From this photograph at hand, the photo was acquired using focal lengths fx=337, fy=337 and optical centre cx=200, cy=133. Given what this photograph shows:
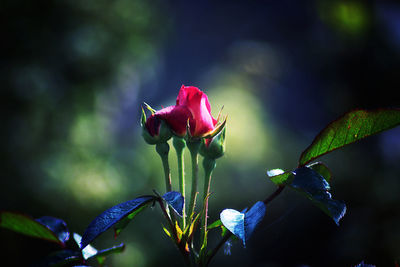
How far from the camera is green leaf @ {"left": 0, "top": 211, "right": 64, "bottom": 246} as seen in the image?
252mm

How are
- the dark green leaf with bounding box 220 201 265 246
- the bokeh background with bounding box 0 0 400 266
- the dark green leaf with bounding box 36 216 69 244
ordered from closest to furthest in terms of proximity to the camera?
the dark green leaf with bounding box 220 201 265 246 < the dark green leaf with bounding box 36 216 69 244 < the bokeh background with bounding box 0 0 400 266

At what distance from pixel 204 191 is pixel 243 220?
0.06 m

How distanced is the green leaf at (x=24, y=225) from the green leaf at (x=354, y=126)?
0.75 feet

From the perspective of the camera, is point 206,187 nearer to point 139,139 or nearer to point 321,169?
point 321,169

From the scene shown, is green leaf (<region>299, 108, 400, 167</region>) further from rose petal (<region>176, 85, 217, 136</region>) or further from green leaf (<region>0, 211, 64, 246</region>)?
green leaf (<region>0, 211, 64, 246</region>)

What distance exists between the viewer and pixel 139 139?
2.37 metres

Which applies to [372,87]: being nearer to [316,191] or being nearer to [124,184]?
[124,184]

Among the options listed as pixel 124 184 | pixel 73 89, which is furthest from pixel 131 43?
pixel 124 184

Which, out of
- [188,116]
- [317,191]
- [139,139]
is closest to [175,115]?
[188,116]

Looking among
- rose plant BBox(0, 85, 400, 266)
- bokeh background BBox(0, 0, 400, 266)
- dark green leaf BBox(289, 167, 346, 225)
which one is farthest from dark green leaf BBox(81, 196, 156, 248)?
bokeh background BBox(0, 0, 400, 266)

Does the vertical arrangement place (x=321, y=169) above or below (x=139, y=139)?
above

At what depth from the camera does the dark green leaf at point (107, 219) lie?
230mm

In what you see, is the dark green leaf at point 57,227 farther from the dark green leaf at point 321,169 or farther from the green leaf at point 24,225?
the dark green leaf at point 321,169

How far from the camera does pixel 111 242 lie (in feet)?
5.68
